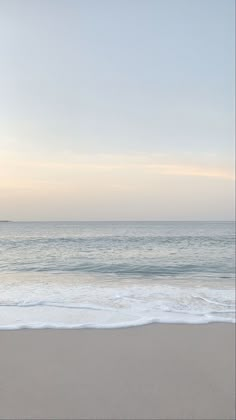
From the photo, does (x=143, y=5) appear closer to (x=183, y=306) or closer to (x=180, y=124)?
(x=180, y=124)

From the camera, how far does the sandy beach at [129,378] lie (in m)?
0.96

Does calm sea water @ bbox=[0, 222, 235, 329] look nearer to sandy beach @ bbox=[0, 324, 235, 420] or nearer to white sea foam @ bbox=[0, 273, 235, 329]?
white sea foam @ bbox=[0, 273, 235, 329]

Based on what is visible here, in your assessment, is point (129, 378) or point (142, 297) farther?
point (142, 297)

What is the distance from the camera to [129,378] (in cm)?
112

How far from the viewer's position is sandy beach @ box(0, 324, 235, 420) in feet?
3.14

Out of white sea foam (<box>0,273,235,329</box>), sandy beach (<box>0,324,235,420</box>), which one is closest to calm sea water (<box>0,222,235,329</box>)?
white sea foam (<box>0,273,235,329</box>)

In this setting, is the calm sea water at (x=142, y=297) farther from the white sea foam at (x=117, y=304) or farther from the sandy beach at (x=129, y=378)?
the sandy beach at (x=129, y=378)

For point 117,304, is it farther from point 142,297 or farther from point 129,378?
point 129,378

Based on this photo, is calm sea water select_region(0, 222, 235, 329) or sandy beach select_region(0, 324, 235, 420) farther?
calm sea water select_region(0, 222, 235, 329)

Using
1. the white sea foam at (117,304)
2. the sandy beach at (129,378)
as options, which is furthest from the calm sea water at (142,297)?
the sandy beach at (129,378)

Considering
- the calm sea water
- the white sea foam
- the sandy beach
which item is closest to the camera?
the sandy beach

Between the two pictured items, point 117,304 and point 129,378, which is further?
point 117,304

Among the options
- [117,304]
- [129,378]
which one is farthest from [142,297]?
[129,378]

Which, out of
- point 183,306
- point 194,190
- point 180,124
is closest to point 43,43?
point 180,124
